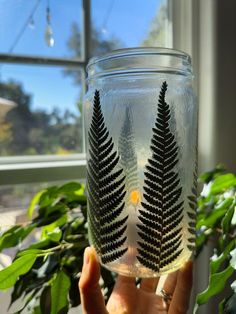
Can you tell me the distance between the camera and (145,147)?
1.03ft

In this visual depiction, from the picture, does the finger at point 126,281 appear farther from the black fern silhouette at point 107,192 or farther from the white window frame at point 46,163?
the white window frame at point 46,163

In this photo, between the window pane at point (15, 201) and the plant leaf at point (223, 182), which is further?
the window pane at point (15, 201)

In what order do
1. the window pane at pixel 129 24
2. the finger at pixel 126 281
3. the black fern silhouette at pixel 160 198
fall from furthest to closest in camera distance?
the window pane at pixel 129 24 → the finger at pixel 126 281 → the black fern silhouette at pixel 160 198

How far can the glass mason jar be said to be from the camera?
312 millimetres

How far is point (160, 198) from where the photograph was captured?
0.31 m

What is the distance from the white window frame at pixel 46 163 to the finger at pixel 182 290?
343mm

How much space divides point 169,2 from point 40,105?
380 millimetres

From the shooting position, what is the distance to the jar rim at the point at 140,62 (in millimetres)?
330

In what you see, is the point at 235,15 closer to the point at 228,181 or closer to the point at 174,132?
the point at 228,181

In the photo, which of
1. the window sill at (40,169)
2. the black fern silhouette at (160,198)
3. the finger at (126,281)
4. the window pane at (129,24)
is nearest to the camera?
the black fern silhouette at (160,198)

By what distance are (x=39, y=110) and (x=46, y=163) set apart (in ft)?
0.35

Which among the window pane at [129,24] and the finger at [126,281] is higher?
the window pane at [129,24]

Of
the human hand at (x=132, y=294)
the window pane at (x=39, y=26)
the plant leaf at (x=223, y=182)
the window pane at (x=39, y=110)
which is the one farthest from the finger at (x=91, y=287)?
the window pane at (x=39, y=26)

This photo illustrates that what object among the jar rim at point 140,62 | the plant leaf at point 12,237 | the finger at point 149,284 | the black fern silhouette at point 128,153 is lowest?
the finger at point 149,284
